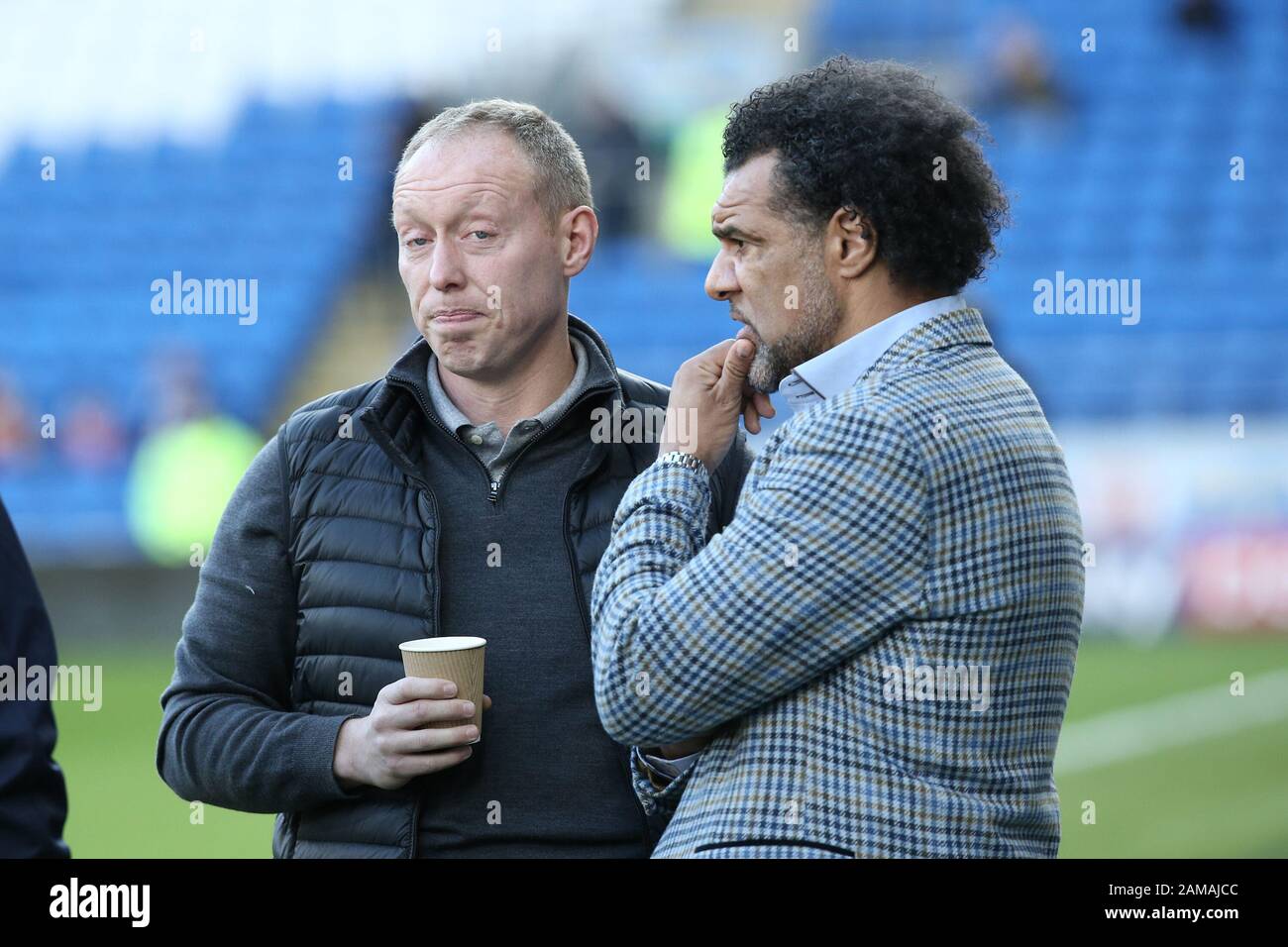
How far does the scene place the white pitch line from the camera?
24.2 feet

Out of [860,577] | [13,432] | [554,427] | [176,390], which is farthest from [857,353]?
[13,432]

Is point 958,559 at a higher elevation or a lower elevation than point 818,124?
lower

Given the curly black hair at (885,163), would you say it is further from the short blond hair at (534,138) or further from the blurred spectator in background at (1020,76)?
the blurred spectator in background at (1020,76)

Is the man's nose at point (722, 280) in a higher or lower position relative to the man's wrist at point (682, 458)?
higher

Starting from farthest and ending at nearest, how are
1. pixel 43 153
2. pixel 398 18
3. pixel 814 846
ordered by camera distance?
pixel 398 18 < pixel 43 153 < pixel 814 846

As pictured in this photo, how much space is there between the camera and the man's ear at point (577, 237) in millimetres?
2340

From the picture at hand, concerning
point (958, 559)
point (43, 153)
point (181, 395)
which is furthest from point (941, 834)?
point (43, 153)

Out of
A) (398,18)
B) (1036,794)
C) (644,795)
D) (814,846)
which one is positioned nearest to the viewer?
(814,846)

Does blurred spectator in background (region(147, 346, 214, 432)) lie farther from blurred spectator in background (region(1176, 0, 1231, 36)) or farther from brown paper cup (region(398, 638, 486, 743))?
brown paper cup (region(398, 638, 486, 743))

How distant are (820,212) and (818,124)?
4.4 inches

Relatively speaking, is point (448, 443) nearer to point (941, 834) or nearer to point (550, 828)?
point (550, 828)

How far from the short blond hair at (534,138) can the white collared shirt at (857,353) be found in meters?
0.53

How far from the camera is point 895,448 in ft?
5.93

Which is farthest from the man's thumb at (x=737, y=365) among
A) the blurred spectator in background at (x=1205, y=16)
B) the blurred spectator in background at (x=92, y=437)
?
the blurred spectator in background at (x=1205, y=16)
